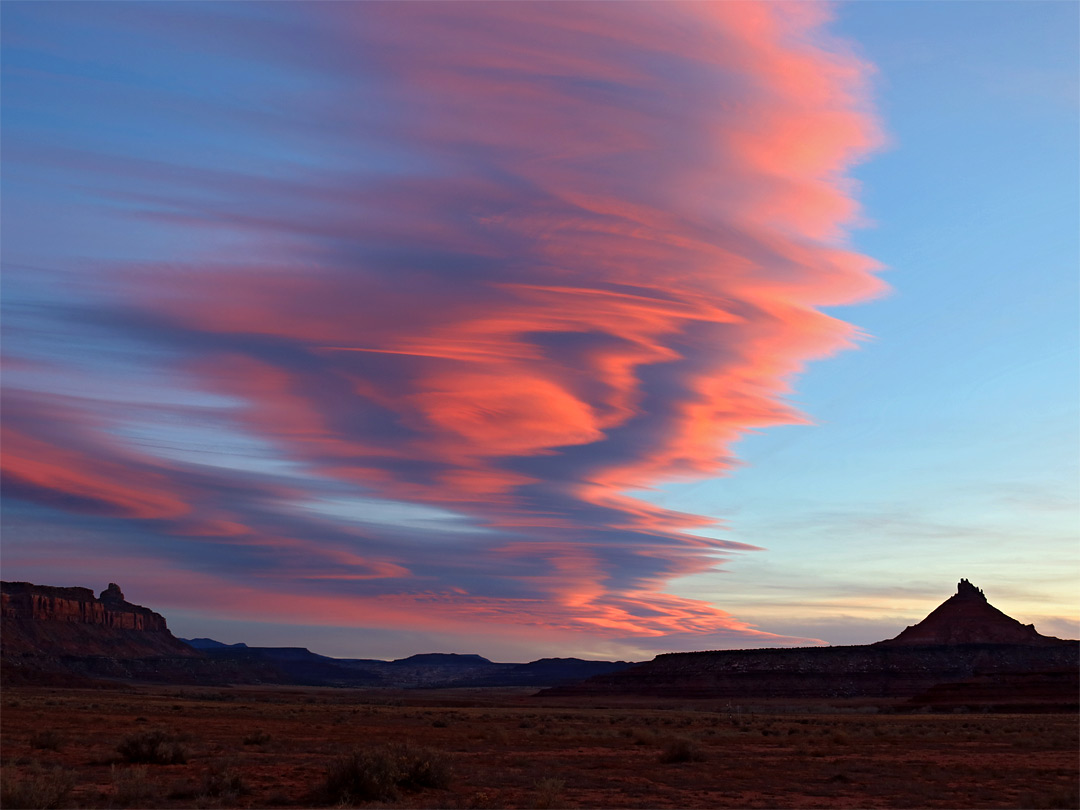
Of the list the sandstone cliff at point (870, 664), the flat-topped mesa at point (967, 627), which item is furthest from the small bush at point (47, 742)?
the flat-topped mesa at point (967, 627)

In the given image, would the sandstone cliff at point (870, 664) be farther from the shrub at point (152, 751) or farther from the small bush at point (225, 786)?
the small bush at point (225, 786)

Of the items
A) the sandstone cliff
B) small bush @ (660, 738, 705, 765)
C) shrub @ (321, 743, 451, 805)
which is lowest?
shrub @ (321, 743, 451, 805)

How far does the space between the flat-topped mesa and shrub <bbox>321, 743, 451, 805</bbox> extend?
15503cm

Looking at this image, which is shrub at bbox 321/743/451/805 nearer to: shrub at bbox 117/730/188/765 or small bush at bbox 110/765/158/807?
small bush at bbox 110/765/158/807

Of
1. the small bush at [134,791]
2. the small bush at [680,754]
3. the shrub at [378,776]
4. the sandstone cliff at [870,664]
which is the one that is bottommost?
the small bush at [134,791]

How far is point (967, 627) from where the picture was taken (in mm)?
168125

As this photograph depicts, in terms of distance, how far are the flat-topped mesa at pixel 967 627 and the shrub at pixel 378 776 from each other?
155 metres

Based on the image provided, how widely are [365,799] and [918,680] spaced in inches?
5434

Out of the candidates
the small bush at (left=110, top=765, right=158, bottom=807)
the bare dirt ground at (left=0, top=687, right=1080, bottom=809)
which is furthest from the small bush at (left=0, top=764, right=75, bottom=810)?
the small bush at (left=110, top=765, right=158, bottom=807)

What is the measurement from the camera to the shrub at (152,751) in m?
26.9

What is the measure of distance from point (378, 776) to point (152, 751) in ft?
33.4

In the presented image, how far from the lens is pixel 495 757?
32406 mm

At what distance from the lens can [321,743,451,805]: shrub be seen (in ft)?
68.0

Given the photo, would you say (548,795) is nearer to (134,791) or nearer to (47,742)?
(134,791)
